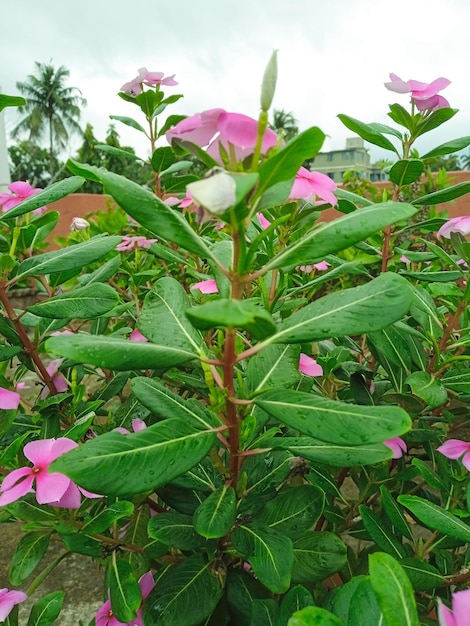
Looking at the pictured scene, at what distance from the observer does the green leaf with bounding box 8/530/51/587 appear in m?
0.84

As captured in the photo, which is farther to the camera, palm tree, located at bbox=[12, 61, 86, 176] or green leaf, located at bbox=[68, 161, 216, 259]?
palm tree, located at bbox=[12, 61, 86, 176]

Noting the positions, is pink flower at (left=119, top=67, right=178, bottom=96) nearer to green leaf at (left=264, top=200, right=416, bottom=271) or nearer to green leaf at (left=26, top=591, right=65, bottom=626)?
green leaf at (left=264, top=200, right=416, bottom=271)

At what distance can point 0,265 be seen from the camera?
958 mm

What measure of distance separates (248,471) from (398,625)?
402mm

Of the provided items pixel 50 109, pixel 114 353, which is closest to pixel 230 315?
pixel 114 353

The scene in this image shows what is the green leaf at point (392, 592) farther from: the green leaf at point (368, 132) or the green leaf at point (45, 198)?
the green leaf at point (368, 132)

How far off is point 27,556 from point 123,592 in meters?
0.18

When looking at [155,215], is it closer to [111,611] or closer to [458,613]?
[458,613]

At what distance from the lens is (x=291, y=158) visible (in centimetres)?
50

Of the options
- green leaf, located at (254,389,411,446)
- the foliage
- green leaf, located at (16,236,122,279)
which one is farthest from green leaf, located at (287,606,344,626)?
green leaf, located at (16,236,122,279)

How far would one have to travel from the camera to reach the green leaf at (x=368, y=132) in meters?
1.18

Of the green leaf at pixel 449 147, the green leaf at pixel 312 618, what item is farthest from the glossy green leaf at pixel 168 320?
the green leaf at pixel 449 147

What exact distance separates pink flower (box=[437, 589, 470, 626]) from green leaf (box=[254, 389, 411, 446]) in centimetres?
16

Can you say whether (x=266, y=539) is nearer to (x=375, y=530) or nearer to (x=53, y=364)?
(x=375, y=530)
